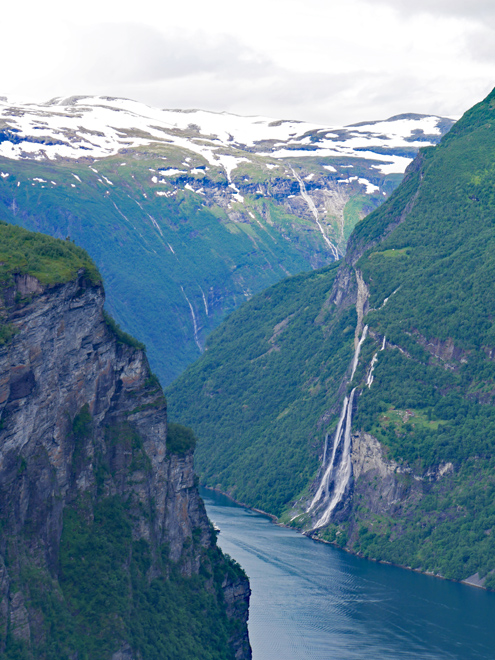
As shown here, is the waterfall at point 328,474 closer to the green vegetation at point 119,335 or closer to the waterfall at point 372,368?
the waterfall at point 372,368

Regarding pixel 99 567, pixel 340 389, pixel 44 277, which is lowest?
pixel 99 567

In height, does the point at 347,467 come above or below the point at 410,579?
above

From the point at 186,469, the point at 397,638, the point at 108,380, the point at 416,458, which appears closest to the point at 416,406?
the point at 416,458

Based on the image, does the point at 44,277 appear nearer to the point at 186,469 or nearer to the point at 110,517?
the point at 110,517

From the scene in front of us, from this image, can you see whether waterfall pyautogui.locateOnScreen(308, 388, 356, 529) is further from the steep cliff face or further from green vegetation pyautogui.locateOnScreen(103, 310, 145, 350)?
green vegetation pyautogui.locateOnScreen(103, 310, 145, 350)

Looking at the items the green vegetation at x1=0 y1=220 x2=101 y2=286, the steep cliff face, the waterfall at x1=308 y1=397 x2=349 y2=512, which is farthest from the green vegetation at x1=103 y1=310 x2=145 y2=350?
the waterfall at x1=308 y1=397 x2=349 y2=512

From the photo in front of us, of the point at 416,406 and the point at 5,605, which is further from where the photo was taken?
the point at 416,406

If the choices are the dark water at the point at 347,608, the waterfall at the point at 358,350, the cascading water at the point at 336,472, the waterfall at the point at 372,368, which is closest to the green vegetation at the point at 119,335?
the dark water at the point at 347,608
